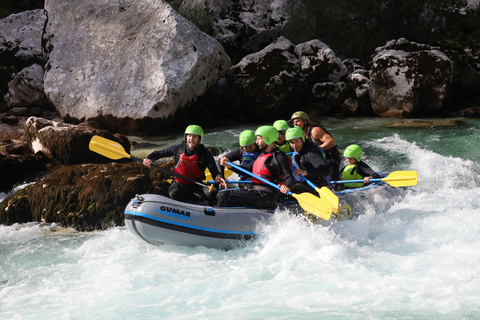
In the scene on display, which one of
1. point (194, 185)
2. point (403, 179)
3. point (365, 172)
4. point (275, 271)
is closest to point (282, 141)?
point (365, 172)

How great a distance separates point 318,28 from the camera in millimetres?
17625

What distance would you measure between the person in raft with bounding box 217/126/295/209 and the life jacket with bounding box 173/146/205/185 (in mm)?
421

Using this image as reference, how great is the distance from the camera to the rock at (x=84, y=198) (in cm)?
634

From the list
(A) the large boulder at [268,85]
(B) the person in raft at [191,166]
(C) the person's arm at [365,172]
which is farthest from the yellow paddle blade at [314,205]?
(A) the large boulder at [268,85]

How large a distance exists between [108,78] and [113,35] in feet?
4.37

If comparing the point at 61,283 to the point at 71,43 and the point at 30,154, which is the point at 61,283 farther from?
the point at 71,43

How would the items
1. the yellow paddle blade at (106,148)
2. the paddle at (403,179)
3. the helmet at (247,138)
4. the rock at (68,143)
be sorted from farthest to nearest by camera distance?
the rock at (68,143) < the yellow paddle blade at (106,148) < the paddle at (403,179) < the helmet at (247,138)

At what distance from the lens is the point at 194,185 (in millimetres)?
5844

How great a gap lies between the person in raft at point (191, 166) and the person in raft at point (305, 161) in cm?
94

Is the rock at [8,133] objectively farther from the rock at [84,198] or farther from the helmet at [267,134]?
the helmet at [267,134]

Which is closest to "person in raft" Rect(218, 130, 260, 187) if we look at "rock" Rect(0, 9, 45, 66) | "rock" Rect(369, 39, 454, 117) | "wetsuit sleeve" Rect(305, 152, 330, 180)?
"wetsuit sleeve" Rect(305, 152, 330, 180)

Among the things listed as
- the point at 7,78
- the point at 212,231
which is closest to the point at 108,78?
the point at 7,78

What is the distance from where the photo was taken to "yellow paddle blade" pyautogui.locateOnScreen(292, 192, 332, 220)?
5004 mm

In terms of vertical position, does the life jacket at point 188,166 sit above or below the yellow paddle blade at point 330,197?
above
